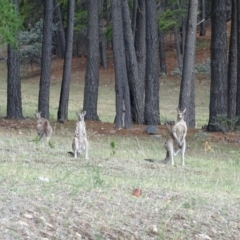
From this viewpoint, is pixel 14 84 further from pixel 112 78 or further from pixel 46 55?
pixel 112 78

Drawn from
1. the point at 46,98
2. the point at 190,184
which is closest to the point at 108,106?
the point at 46,98

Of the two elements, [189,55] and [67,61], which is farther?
[67,61]

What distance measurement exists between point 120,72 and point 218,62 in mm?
3144

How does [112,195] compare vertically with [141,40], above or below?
below

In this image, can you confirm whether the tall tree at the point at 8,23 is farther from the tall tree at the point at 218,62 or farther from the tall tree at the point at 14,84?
the tall tree at the point at 218,62

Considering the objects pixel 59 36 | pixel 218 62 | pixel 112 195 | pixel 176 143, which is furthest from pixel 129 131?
pixel 59 36

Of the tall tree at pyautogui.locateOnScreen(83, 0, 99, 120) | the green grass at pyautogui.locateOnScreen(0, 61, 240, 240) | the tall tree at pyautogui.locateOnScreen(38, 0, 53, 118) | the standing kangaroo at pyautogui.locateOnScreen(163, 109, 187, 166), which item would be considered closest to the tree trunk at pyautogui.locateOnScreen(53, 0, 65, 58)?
the tall tree at pyautogui.locateOnScreen(38, 0, 53, 118)

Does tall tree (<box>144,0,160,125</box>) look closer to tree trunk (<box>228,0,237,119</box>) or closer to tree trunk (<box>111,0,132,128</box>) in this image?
tree trunk (<box>111,0,132,128</box>)

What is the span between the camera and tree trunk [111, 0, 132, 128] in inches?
948

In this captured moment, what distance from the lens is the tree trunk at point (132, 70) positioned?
2600 cm

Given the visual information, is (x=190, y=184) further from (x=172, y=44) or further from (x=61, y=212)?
(x=172, y=44)

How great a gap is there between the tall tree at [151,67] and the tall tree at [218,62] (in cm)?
367

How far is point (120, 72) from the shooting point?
2425 centimetres

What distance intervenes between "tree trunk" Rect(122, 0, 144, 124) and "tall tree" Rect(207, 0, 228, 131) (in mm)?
3297
